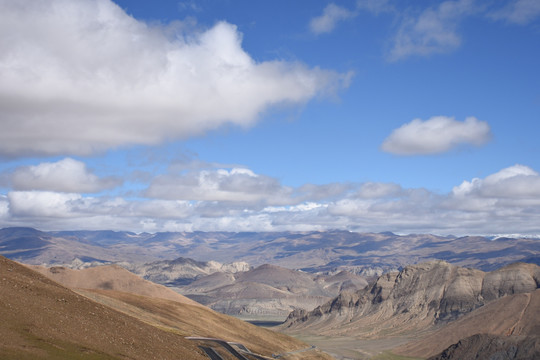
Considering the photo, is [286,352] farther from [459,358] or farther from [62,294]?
[62,294]

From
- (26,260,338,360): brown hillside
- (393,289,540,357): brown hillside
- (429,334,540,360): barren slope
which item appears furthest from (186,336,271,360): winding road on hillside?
(393,289,540,357): brown hillside

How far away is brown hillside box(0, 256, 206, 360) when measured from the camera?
56.3 metres

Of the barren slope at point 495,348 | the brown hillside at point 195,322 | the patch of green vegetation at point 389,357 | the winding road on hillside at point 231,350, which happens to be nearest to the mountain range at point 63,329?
the winding road on hillside at point 231,350

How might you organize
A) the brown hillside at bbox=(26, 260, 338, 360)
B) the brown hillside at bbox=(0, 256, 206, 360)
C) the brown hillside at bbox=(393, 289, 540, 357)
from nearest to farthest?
1. the brown hillside at bbox=(0, 256, 206, 360)
2. the brown hillside at bbox=(26, 260, 338, 360)
3. the brown hillside at bbox=(393, 289, 540, 357)

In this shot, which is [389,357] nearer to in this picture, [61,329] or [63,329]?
[63,329]

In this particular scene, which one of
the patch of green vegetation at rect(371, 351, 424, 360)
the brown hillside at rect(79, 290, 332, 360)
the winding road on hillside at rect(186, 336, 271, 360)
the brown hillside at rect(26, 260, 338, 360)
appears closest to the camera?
the winding road on hillside at rect(186, 336, 271, 360)

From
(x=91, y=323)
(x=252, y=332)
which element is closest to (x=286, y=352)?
(x=252, y=332)

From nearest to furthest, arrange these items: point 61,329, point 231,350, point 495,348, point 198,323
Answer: point 61,329 < point 231,350 < point 198,323 < point 495,348

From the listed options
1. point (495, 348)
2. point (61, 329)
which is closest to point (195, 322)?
point (61, 329)

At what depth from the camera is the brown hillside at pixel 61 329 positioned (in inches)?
2218

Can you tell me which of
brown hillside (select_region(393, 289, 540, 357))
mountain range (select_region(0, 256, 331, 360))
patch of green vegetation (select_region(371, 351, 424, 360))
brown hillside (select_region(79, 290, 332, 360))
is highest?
mountain range (select_region(0, 256, 331, 360))

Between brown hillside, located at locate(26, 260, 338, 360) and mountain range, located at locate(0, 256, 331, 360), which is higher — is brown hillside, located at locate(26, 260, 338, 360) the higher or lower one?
the lower one

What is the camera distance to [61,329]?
2482 inches

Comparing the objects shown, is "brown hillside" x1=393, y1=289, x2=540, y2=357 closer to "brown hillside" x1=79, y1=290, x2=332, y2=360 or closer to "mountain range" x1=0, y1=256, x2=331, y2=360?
"brown hillside" x1=79, y1=290, x2=332, y2=360
